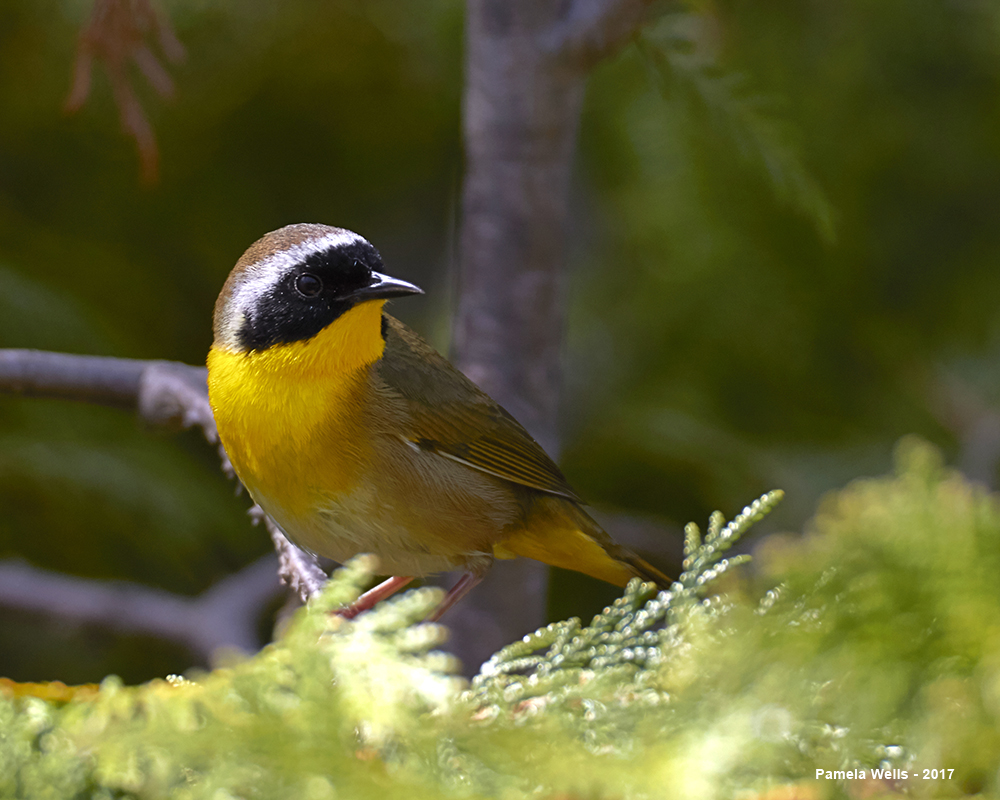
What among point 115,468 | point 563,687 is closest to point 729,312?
point 115,468

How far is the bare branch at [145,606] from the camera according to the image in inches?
105

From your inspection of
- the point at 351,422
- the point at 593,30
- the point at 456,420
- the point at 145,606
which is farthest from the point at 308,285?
the point at 145,606

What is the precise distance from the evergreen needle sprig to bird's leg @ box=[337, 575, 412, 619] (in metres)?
1.00

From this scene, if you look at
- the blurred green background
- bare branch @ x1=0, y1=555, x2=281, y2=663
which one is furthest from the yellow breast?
the blurred green background

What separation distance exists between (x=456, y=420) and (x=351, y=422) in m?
0.28

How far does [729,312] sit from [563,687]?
2.72 metres

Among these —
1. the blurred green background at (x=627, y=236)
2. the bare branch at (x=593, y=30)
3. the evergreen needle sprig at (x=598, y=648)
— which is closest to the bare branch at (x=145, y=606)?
the blurred green background at (x=627, y=236)

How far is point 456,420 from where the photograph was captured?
1.83 metres

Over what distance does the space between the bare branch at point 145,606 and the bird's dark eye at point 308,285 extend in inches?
52.6

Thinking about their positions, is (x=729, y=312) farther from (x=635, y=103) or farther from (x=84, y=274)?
(x=84, y=274)

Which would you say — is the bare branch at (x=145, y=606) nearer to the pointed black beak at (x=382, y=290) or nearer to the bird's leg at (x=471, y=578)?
the bird's leg at (x=471, y=578)

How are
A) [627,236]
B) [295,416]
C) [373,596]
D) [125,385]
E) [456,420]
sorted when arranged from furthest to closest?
[627,236] < [125,385] < [373,596] < [456,420] < [295,416]

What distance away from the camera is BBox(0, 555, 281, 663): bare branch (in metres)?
2.67

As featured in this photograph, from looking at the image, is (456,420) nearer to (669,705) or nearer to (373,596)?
(373,596)
